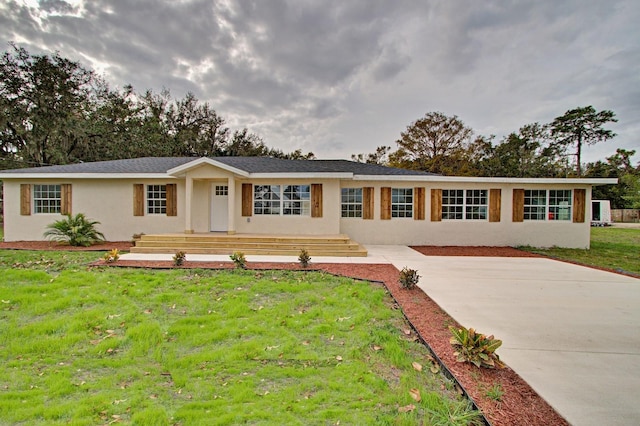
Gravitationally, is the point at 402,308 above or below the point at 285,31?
below

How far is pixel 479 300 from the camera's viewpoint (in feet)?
16.4

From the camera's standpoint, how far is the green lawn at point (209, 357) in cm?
222

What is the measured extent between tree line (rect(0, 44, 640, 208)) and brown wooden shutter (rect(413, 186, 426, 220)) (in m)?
15.7

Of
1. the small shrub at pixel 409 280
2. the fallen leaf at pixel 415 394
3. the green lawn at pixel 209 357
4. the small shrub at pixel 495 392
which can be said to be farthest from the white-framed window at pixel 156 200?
the small shrub at pixel 495 392

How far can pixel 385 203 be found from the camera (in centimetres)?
1151

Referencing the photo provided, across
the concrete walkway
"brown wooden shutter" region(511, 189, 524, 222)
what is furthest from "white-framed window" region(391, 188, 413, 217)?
"brown wooden shutter" region(511, 189, 524, 222)

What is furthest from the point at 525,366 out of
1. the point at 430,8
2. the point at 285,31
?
the point at 285,31

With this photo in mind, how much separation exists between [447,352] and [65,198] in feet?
48.1

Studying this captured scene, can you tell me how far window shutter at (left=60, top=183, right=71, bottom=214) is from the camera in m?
11.5

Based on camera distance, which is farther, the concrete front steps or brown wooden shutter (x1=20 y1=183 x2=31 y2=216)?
brown wooden shutter (x1=20 y1=183 x2=31 y2=216)

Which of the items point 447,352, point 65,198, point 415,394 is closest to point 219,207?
point 65,198

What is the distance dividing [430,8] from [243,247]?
10641mm

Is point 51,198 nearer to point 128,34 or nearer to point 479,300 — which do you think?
point 128,34

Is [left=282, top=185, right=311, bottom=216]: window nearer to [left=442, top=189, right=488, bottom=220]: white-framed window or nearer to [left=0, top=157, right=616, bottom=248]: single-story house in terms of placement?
[left=0, top=157, right=616, bottom=248]: single-story house
